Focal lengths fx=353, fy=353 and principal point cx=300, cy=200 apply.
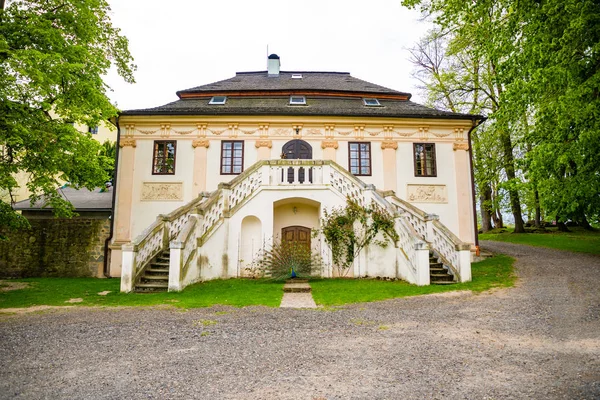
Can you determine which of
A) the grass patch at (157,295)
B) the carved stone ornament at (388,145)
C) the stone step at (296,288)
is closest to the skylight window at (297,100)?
the carved stone ornament at (388,145)

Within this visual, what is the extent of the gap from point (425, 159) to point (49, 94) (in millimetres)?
15052

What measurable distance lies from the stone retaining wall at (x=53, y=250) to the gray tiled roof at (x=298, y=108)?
574 cm

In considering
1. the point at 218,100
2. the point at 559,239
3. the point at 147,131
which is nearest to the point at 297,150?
the point at 218,100

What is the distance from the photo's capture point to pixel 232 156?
54.4 ft

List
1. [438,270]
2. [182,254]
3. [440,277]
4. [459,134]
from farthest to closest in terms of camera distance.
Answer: [459,134] < [438,270] < [440,277] < [182,254]

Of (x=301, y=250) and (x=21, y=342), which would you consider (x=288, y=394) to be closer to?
(x=21, y=342)

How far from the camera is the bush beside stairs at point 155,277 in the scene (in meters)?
10.6

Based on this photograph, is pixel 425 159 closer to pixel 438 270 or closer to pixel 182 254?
pixel 438 270

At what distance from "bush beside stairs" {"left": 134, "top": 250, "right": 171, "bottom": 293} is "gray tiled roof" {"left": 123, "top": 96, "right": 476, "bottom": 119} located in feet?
24.8

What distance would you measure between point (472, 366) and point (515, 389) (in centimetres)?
71

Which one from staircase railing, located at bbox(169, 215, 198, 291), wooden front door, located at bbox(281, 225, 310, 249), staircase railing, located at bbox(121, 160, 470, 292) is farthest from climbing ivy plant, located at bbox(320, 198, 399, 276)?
staircase railing, located at bbox(169, 215, 198, 291)

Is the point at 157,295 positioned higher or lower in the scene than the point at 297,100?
lower

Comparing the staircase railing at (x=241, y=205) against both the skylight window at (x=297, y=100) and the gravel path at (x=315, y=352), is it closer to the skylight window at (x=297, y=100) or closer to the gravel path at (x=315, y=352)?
the gravel path at (x=315, y=352)

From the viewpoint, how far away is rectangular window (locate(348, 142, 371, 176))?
16625 mm
